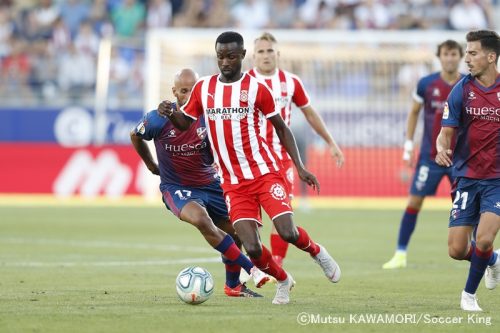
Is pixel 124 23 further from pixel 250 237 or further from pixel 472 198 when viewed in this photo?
pixel 472 198

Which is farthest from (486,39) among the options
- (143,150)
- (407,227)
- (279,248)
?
(407,227)

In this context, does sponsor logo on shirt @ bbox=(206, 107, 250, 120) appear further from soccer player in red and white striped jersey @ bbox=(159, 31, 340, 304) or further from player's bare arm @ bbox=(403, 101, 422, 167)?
player's bare arm @ bbox=(403, 101, 422, 167)

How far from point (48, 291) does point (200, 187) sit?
1735 mm

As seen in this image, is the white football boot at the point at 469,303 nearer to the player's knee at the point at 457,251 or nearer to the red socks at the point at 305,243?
the player's knee at the point at 457,251

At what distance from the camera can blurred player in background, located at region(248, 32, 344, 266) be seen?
38.7ft

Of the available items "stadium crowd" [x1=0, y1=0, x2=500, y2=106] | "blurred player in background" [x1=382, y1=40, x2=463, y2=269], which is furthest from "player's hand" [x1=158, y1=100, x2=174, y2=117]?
"stadium crowd" [x1=0, y1=0, x2=500, y2=106]

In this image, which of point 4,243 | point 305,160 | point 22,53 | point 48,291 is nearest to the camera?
point 48,291

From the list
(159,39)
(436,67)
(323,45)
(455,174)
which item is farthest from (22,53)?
(455,174)

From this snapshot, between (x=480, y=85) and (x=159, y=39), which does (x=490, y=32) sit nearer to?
(x=480, y=85)

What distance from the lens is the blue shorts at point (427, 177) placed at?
13383 millimetres

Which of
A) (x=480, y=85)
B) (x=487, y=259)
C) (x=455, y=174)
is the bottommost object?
(x=487, y=259)

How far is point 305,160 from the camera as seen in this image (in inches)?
973

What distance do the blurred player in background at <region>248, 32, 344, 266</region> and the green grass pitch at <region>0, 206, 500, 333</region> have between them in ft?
1.89

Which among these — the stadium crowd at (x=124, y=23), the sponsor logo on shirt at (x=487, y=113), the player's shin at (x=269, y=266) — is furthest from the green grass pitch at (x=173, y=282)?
the stadium crowd at (x=124, y=23)
